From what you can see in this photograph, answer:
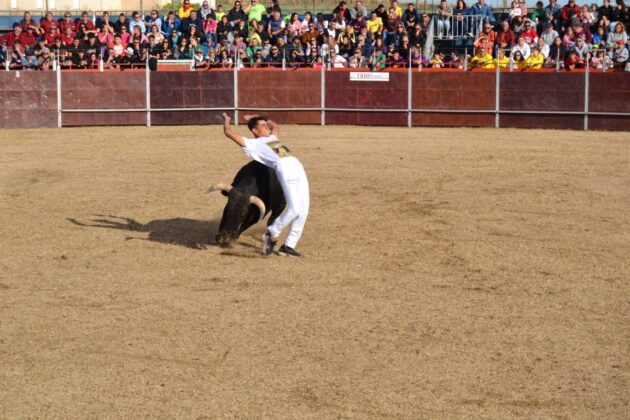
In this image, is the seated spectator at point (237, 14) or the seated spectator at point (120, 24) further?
the seated spectator at point (237, 14)

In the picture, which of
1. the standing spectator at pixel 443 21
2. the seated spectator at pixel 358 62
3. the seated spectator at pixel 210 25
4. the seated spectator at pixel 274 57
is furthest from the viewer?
the seated spectator at pixel 210 25

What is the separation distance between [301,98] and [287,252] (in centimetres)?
1577

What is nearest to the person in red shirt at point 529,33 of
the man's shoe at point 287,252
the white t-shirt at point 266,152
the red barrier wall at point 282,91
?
the red barrier wall at point 282,91

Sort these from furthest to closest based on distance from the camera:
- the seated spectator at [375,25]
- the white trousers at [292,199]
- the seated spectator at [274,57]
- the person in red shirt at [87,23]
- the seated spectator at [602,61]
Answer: the person in red shirt at [87,23] < the seated spectator at [375,25] < the seated spectator at [274,57] < the seated spectator at [602,61] < the white trousers at [292,199]

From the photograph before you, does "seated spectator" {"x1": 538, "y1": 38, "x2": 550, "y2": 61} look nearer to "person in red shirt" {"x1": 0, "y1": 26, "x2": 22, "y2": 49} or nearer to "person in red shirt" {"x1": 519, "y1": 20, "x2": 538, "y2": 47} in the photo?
"person in red shirt" {"x1": 519, "y1": 20, "x2": 538, "y2": 47}

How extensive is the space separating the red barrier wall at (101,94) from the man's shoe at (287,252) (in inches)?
632

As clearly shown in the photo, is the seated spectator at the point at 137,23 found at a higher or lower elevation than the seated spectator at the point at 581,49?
higher

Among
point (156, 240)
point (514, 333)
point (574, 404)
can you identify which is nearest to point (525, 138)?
point (156, 240)

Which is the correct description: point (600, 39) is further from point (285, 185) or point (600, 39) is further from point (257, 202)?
point (285, 185)

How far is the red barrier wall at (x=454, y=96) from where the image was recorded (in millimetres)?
25203

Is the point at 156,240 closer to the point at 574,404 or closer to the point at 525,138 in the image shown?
the point at 574,404

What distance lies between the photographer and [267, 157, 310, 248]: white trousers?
10.8 m

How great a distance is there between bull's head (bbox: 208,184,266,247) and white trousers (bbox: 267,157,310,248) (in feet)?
1.41

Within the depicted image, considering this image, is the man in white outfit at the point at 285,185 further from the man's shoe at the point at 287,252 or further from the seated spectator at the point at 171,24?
the seated spectator at the point at 171,24
